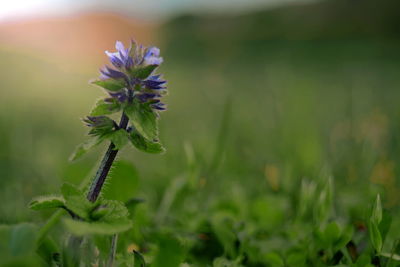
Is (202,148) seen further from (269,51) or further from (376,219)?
(269,51)

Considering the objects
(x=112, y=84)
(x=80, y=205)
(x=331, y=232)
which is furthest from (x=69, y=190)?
(x=331, y=232)

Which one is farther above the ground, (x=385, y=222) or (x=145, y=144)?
(x=145, y=144)

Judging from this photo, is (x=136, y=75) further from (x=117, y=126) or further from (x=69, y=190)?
(x=69, y=190)

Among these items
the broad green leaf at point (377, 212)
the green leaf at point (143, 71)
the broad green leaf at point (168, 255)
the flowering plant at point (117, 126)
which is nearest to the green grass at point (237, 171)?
the broad green leaf at point (168, 255)

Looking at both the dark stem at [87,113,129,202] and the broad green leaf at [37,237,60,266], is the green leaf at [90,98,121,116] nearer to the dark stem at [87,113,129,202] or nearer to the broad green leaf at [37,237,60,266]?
the dark stem at [87,113,129,202]

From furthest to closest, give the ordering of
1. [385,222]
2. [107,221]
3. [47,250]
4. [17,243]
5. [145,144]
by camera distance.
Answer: [385,222] < [47,250] < [145,144] < [107,221] < [17,243]
